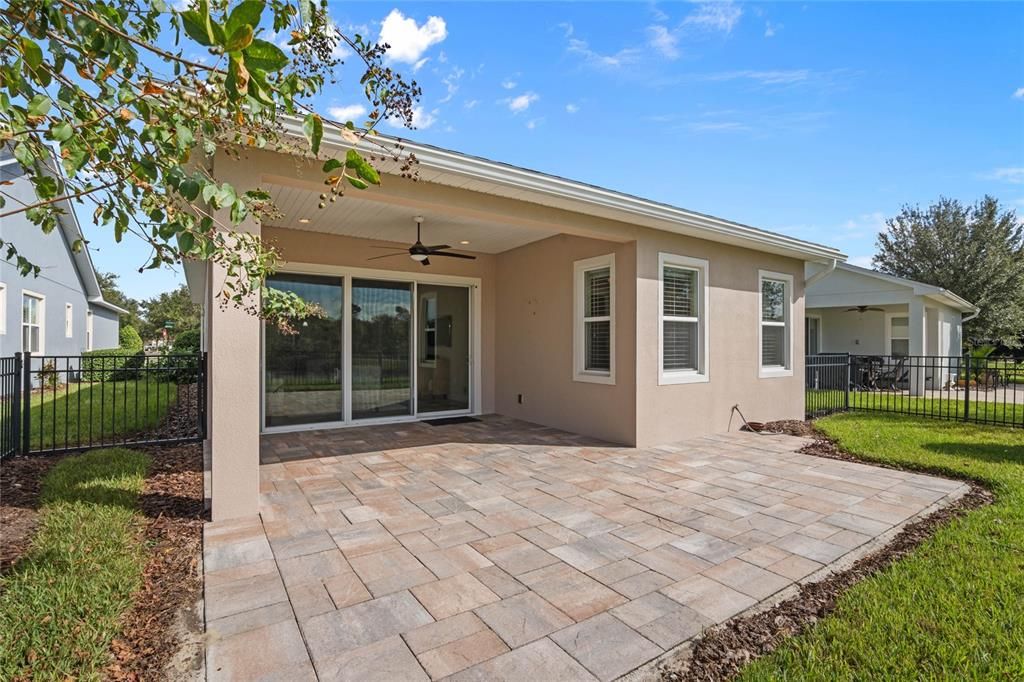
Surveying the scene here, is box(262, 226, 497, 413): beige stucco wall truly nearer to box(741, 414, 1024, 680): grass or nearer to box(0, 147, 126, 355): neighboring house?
box(741, 414, 1024, 680): grass

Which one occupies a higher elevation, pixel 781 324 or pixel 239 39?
pixel 239 39

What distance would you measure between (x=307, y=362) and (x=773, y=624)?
636 centimetres

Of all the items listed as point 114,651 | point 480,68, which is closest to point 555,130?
point 480,68

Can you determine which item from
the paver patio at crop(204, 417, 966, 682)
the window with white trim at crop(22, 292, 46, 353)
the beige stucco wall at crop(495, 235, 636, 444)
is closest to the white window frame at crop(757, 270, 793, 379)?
the paver patio at crop(204, 417, 966, 682)

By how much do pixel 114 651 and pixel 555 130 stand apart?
7.22m

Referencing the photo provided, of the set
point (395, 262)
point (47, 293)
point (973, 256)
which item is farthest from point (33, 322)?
point (973, 256)

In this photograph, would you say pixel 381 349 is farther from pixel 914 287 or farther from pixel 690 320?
pixel 914 287

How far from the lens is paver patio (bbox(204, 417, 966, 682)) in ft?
7.20

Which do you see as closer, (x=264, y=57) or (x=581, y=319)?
(x=264, y=57)

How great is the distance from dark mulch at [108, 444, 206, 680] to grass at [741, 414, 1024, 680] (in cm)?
249

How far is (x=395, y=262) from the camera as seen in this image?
25.0 feet

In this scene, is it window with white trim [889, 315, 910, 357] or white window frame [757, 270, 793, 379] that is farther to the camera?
window with white trim [889, 315, 910, 357]

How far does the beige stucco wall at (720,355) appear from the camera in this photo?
20.6ft

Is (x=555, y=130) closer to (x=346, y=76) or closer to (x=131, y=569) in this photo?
(x=346, y=76)
